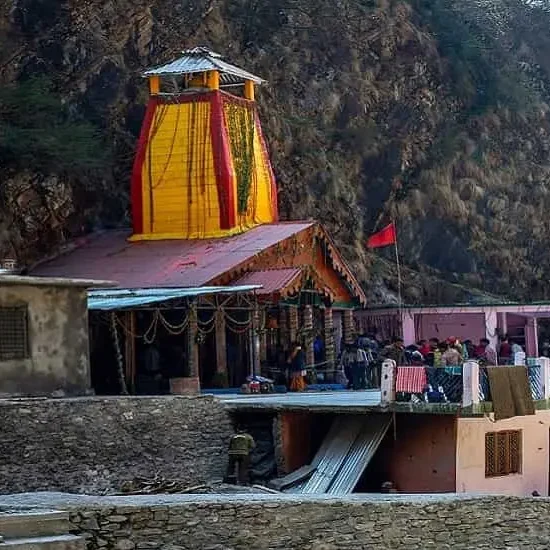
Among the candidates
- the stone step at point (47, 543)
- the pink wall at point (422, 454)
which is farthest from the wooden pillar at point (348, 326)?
the stone step at point (47, 543)

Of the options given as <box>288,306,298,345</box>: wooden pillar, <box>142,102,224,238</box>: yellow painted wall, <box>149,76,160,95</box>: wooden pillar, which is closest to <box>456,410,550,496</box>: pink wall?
<box>288,306,298,345</box>: wooden pillar

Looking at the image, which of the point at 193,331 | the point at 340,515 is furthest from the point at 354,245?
the point at 340,515

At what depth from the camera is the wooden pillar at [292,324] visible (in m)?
30.1

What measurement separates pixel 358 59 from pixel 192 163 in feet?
53.5

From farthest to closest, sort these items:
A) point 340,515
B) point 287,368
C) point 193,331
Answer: point 287,368
point 193,331
point 340,515

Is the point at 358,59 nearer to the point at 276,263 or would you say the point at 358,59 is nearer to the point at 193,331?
the point at 276,263

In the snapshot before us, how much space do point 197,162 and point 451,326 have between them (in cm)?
917

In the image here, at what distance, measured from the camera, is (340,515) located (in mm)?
16266

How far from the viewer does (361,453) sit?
2191 centimetres

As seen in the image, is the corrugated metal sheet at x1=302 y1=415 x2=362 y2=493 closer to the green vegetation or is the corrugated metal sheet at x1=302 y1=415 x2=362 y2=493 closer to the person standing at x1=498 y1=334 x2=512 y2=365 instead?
the person standing at x1=498 y1=334 x2=512 y2=365

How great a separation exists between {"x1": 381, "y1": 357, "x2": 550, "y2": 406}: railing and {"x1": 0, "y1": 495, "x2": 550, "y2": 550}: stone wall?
102 inches

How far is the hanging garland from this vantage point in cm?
3231

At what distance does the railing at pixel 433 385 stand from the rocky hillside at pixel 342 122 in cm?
1563

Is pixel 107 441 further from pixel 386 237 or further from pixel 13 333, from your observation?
pixel 386 237
